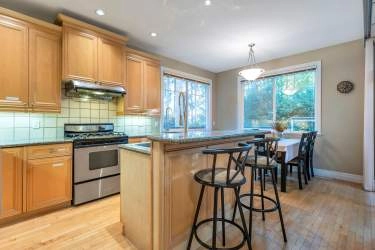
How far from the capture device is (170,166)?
150 cm

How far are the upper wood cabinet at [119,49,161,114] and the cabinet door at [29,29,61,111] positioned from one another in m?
1.05

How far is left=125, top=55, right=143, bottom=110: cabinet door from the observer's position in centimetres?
345

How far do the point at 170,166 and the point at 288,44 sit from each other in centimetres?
357

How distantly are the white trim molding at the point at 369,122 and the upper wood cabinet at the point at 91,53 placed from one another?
4072 mm

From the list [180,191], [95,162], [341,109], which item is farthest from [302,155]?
[95,162]

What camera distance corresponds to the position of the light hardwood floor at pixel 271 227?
5.85 ft

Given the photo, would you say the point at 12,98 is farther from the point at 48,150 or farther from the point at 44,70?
the point at 48,150

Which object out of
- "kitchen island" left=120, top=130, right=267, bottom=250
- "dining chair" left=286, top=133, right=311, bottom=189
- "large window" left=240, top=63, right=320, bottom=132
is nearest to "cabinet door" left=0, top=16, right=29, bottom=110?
"kitchen island" left=120, top=130, right=267, bottom=250

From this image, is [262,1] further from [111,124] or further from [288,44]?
[111,124]

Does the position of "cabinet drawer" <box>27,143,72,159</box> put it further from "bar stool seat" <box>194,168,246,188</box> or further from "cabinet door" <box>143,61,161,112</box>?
"bar stool seat" <box>194,168,246,188</box>

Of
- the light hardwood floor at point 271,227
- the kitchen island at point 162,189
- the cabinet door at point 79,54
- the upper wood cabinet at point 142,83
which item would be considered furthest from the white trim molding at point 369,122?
the cabinet door at point 79,54

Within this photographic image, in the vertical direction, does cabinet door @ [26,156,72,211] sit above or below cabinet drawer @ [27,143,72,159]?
below

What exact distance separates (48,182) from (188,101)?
10.1ft

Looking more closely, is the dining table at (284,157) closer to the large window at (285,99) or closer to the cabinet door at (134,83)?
the large window at (285,99)
